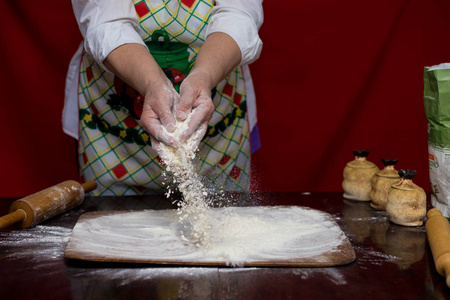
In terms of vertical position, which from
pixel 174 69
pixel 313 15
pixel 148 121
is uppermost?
pixel 313 15

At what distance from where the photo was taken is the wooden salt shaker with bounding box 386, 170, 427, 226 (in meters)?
1.15

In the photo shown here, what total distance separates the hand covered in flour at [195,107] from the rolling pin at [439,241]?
1.68 feet

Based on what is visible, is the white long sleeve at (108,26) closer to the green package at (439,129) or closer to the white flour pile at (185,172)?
the white flour pile at (185,172)

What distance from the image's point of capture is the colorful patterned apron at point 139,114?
1470 millimetres

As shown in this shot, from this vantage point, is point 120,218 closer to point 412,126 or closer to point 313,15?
point 313,15

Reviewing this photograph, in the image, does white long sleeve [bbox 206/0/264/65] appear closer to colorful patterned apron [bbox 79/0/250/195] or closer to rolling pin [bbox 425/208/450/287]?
colorful patterned apron [bbox 79/0/250/195]

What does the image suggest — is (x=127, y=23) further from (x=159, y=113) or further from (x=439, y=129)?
(x=439, y=129)

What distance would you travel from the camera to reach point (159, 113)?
113 cm

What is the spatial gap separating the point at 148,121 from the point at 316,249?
0.44m

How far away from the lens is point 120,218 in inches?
48.0

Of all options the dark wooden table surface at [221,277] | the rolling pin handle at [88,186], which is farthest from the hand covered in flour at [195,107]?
the rolling pin handle at [88,186]

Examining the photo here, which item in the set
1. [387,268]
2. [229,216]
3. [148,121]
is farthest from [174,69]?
[387,268]

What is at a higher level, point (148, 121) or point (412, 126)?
point (148, 121)

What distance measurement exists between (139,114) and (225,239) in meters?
0.60
